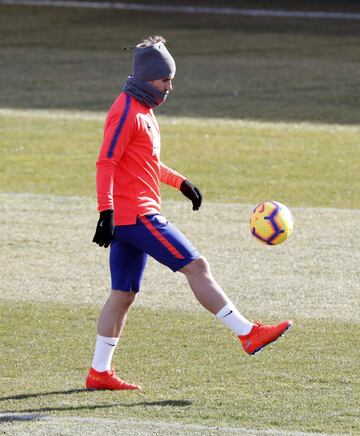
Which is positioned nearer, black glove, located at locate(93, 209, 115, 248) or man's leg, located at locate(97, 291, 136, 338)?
black glove, located at locate(93, 209, 115, 248)

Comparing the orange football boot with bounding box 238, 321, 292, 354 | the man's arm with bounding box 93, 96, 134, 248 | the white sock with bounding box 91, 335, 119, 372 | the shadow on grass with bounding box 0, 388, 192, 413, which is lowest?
the shadow on grass with bounding box 0, 388, 192, 413

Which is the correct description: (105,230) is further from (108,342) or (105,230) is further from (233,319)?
(233,319)

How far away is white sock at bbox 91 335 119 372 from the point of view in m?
7.54

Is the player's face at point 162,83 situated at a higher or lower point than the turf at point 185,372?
higher

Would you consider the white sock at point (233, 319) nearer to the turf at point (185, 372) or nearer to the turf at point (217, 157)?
the turf at point (185, 372)

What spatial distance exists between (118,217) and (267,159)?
10.3 metres

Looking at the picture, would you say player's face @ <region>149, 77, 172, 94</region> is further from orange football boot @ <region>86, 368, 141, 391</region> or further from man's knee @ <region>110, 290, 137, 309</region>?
orange football boot @ <region>86, 368, 141, 391</region>

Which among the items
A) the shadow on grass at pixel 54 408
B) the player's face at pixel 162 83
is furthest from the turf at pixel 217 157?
the shadow on grass at pixel 54 408

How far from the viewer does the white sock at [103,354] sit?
24.7 feet

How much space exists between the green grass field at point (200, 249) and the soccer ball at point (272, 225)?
76 cm

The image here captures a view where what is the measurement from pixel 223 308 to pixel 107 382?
845 mm

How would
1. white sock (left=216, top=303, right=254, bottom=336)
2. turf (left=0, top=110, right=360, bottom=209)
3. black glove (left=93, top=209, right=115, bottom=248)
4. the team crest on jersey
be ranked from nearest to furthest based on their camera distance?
black glove (left=93, top=209, right=115, bottom=248)
white sock (left=216, top=303, right=254, bottom=336)
the team crest on jersey
turf (left=0, top=110, right=360, bottom=209)

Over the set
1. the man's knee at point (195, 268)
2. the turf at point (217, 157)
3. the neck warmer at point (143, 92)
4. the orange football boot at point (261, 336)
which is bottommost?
the turf at point (217, 157)

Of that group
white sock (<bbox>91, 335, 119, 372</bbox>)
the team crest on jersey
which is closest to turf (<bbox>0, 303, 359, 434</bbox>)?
white sock (<bbox>91, 335, 119, 372</bbox>)
